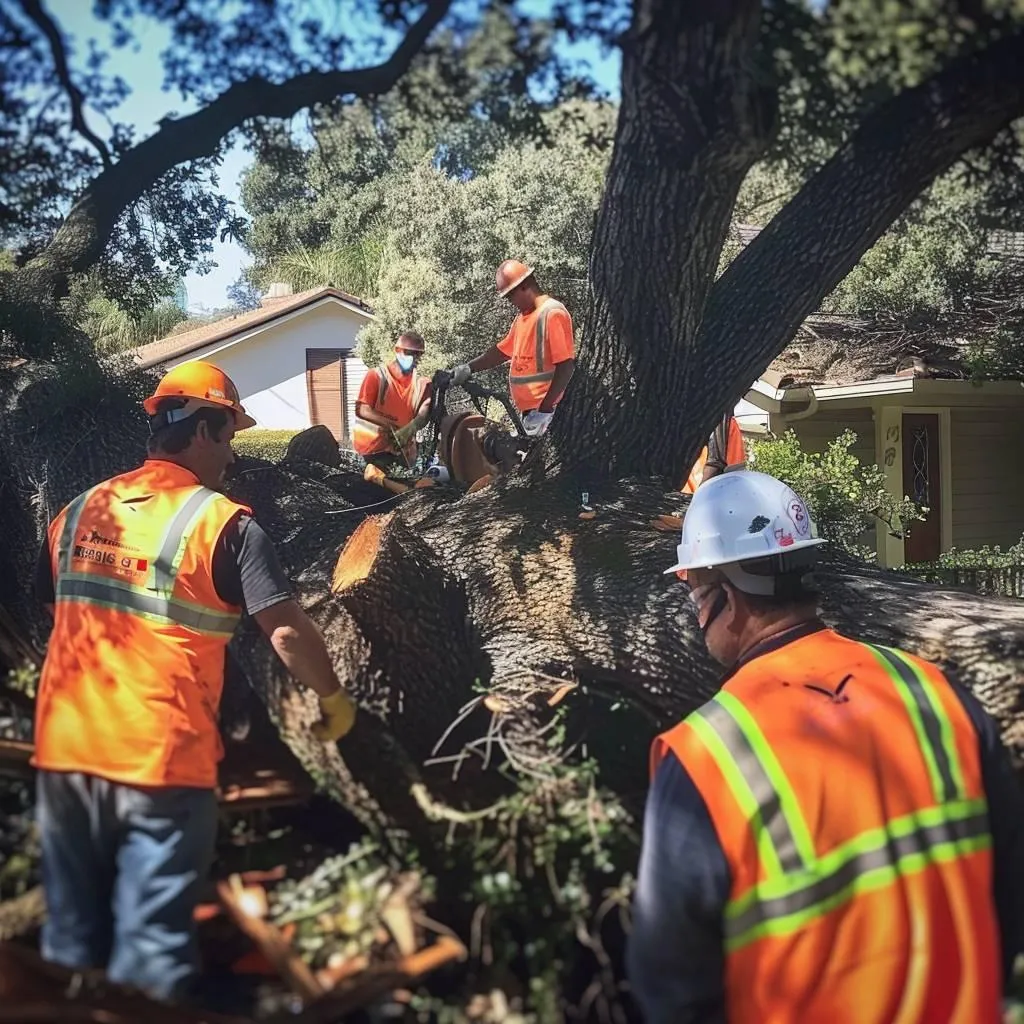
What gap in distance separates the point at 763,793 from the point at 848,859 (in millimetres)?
172

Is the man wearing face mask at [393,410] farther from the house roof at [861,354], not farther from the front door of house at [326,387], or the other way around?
the house roof at [861,354]

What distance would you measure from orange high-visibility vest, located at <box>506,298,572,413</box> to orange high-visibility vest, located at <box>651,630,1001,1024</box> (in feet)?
6.19

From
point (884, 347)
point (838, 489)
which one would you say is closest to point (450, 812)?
point (884, 347)

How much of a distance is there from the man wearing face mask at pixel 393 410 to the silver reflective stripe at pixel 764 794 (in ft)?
6.10

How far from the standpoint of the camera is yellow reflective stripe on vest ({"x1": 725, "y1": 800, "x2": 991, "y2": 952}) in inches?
63.4

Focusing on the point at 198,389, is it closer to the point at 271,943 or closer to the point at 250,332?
the point at 250,332

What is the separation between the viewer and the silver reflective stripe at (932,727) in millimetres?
1714

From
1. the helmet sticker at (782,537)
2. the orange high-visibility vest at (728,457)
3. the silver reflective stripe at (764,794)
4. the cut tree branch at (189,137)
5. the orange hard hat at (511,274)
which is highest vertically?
the cut tree branch at (189,137)

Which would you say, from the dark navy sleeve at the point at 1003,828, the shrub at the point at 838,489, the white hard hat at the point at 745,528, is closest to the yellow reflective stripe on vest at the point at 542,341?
the white hard hat at the point at 745,528

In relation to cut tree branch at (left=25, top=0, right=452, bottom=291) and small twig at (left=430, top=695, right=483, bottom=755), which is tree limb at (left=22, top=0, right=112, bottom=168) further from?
small twig at (left=430, top=695, right=483, bottom=755)

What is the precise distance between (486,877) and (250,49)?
6.51ft

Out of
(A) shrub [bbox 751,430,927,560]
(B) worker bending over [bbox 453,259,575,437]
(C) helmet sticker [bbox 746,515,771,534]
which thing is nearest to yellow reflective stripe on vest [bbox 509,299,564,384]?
(B) worker bending over [bbox 453,259,575,437]

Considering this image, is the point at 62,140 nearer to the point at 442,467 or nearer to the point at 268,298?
the point at 268,298

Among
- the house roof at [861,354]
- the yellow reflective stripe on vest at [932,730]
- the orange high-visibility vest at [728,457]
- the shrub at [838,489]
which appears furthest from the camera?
the shrub at [838,489]
